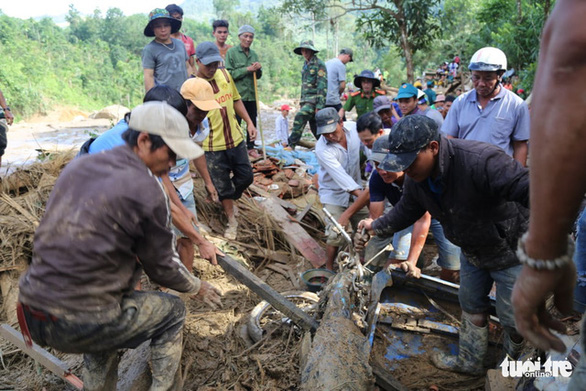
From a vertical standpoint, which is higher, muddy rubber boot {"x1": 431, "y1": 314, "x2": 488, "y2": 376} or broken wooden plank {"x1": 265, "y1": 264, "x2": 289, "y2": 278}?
muddy rubber boot {"x1": 431, "y1": 314, "x2": 488, "y2": 376}

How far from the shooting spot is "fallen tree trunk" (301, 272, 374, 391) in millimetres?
2338

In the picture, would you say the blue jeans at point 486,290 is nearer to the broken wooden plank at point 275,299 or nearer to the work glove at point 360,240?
the work glove at point 360,240

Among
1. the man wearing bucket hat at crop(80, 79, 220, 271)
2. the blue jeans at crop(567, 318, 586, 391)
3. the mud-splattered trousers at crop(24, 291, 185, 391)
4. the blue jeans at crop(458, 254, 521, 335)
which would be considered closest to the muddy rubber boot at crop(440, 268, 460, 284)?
the blue jeans at crop(458, 254, 521, 335)

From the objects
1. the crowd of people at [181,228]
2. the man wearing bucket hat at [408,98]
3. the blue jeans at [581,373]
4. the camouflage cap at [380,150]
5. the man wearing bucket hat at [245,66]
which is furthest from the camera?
the man wearing bucket hat at [245,66]

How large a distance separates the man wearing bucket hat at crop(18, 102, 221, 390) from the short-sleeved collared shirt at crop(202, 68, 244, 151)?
2.67 metres

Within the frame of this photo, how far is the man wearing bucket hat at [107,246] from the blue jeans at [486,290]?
214 cm

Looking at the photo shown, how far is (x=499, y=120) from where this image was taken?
4016 millimetres

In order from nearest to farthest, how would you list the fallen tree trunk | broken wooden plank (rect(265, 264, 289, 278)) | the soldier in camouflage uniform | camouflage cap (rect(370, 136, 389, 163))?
the fallen tree trunk, camouflage cap (rect(370, 136, 389, 163)), broken wooden plank (rect(265, 264, 289, 278)), the soldier in camouflage uniform

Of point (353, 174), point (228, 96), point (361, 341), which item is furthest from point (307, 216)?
point (361, 341)

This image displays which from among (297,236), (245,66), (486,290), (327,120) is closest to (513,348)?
(486,290)

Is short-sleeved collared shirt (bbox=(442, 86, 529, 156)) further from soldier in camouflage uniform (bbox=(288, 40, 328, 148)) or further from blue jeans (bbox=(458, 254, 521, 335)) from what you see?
soldier in camouflage uniform (bbox=(288, 40, 328, 148))

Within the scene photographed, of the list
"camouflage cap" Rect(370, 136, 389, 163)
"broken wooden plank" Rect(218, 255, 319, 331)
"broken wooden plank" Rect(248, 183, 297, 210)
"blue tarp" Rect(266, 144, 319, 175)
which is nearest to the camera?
"broken wooden plank" Rect(218, 255, 319, 331)
